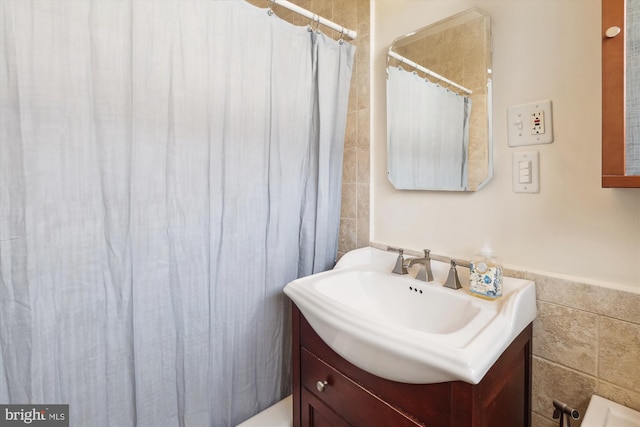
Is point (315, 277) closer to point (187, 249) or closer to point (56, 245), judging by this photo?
point (187, 249)

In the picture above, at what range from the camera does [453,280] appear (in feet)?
3.46

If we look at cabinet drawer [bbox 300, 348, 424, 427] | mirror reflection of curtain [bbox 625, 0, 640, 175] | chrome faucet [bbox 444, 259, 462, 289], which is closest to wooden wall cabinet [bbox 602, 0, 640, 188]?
mirror reflection of curtain [bbox 625, 0, 640, 175]

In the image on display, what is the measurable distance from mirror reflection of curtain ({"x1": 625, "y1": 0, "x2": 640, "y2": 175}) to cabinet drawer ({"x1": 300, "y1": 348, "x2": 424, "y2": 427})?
81 centimetres

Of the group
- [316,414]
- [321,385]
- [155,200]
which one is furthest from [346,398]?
[155,200]

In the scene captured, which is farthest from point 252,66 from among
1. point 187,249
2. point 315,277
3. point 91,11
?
point 315,277

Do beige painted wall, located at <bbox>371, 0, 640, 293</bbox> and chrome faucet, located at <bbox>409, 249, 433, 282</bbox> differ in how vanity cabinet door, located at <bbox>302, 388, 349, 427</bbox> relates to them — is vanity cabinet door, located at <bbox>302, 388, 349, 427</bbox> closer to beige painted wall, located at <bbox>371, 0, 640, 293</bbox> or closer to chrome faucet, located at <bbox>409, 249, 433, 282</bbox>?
chrome faucet, located at <bbox>409, 249, 433, 282</bbox>

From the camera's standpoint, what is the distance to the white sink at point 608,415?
76 cm

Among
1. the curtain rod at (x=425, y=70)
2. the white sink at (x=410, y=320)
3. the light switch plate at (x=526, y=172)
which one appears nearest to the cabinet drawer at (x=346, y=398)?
the white sink at (x=410, y=320)

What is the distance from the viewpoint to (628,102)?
711 millimetres

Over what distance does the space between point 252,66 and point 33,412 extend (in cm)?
127

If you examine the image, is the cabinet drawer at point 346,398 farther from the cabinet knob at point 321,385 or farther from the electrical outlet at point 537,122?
the electrical outlet at point 537,122

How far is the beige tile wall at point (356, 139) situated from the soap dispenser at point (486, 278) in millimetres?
562

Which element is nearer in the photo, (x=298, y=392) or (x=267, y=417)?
(x=298, y=392)

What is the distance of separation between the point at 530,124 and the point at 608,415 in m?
0.83
